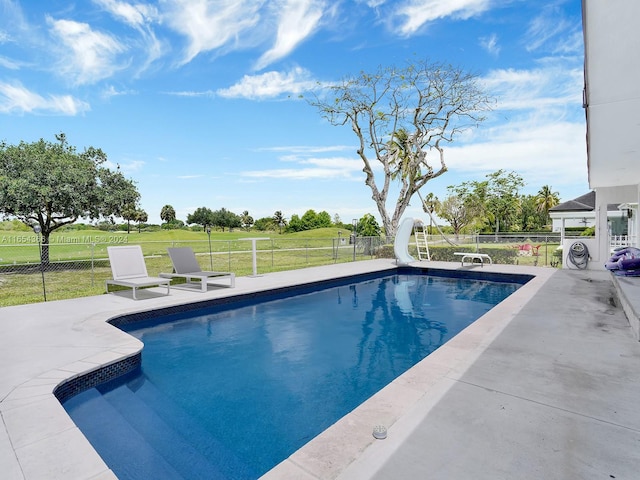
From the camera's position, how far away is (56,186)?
1371 centimetres

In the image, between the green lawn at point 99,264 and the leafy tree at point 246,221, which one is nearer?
the green lawn at point 99,264

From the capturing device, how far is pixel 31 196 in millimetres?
13172

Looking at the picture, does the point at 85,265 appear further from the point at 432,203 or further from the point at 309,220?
the point at 309,220

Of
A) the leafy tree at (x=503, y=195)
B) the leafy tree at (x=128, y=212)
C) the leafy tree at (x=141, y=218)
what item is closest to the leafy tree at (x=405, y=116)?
the leafy tree at (x=128, y=212)

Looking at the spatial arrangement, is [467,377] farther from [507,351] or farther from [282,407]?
[282,407]

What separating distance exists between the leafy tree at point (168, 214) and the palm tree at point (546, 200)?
227 feet

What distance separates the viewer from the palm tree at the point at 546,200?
4662 centimetres

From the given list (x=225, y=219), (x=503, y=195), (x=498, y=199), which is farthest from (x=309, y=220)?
(x=503, y=195)

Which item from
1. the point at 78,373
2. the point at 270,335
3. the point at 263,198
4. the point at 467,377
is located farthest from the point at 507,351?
the point at 263,198

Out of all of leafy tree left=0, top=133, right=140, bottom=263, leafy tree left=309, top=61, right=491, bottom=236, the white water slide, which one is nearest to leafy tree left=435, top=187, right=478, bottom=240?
leafy tree left=309, top=61, right=491, bottom=236

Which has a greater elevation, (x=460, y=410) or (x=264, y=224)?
(x=264, y=224)

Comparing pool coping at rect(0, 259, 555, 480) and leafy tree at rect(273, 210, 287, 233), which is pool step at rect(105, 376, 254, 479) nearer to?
pool coping at rect(0, 259, 555, 480)

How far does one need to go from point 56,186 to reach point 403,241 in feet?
44.0

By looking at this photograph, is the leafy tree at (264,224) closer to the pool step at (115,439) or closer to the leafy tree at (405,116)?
the leafy tree at (405,116)
